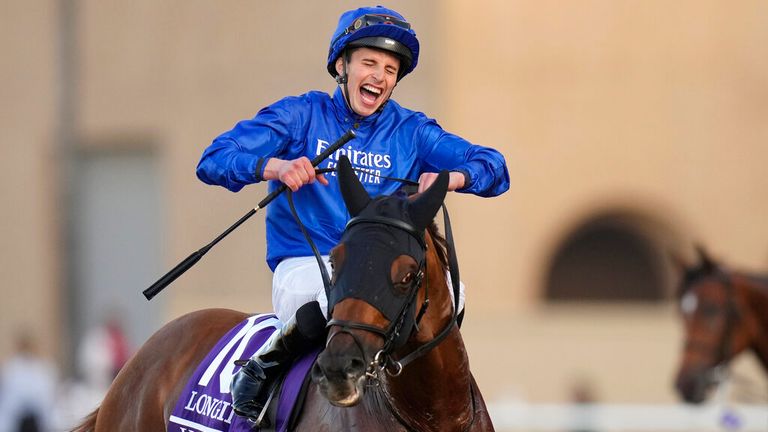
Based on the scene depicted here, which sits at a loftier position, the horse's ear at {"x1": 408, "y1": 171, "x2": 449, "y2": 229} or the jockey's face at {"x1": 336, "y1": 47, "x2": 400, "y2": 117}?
the jockey's face at {"x1": 336, "y1": 47, "x2": 400, "y2": 117}

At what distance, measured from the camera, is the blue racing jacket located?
4941mm

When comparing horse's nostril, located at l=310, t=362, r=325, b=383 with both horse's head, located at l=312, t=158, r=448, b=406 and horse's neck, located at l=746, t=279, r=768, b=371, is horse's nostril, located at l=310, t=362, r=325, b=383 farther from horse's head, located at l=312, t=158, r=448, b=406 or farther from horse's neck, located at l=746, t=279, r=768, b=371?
horse's neck, located at l=746, t=279, r=768, b=371

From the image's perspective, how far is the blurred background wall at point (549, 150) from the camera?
18.2 m

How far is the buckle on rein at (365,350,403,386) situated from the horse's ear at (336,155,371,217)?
48 cm

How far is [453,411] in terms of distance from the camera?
15.5 feet

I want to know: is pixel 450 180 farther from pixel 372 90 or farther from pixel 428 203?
pixel 372 90

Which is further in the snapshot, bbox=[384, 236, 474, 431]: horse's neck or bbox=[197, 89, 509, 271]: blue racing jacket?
bbox=[197, 89, 509, 271]: blue racing jacket

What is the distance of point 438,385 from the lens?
4.66 metres

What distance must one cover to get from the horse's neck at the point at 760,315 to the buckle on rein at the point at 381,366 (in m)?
5.54

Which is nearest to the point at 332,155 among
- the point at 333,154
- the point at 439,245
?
the point at 333,154

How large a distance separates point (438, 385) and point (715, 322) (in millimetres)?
5566

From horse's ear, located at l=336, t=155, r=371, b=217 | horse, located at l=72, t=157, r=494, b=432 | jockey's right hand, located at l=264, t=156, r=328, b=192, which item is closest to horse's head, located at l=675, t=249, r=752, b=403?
horse, located at l=72, t=157, r=494, b=432

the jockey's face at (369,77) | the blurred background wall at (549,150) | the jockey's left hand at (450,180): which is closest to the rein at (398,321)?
the jockey's left hand at (450,180)

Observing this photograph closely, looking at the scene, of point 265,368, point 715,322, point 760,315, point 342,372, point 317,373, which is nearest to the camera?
point 342,372
